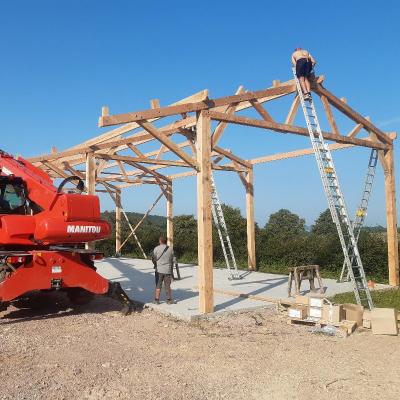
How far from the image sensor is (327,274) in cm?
1337

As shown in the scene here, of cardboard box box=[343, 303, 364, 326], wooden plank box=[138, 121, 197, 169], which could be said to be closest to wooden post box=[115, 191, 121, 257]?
wooden plank box=[138, 121, 197, 169]

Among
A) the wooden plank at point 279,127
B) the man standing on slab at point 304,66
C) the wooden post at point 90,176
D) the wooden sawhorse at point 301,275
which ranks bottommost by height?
the wooden sawhorse at point 301,275

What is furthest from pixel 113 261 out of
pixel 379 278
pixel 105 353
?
pixel 105 353

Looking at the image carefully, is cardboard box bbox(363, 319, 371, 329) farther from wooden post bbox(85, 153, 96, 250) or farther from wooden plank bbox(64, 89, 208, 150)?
wooden post bbox(85, 153, 96, 250)

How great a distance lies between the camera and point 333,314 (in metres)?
6.79

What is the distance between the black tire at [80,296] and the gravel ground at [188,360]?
0.97 metres

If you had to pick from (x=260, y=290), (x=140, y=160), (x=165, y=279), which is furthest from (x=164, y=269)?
(x=140, y=160)

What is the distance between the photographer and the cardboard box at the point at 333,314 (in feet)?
22.1

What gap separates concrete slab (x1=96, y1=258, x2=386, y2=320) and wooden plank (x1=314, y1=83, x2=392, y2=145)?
375 cm

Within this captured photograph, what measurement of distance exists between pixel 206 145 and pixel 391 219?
5.89m

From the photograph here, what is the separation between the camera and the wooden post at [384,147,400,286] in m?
10.9

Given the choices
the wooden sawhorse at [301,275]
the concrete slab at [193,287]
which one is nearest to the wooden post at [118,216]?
the concrete slab at [193,287]

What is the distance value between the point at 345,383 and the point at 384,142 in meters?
8.12

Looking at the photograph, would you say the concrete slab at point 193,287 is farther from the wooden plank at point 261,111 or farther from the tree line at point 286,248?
the wooden plank at point 261,111
